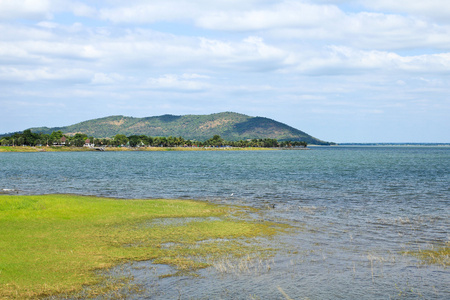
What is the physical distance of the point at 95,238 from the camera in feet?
81.7

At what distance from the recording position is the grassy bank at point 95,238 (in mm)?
17703

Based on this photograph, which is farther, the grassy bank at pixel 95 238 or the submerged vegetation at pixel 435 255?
the submerged vegetation at pixel 435 255

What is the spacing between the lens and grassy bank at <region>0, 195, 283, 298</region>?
1770 cm

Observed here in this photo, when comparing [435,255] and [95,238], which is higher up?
[95,238]

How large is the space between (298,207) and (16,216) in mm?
26153

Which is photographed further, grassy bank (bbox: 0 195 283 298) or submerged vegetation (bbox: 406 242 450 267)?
submerged vegetation (bbox: 406 242 450 267)

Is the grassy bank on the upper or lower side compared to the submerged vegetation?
upper

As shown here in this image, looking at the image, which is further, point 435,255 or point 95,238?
point 95,238

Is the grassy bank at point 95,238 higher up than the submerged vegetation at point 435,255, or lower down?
higher up

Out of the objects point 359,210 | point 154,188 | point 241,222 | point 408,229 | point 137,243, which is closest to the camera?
point 137,243

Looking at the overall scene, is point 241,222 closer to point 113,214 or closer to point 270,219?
point 270,219

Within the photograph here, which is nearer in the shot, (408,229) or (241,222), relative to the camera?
(408,229)

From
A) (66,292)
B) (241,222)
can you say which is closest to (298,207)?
(241,222)

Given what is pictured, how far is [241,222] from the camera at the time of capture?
3142cm
